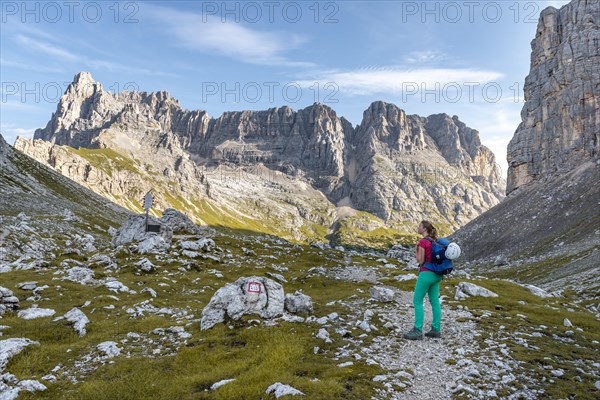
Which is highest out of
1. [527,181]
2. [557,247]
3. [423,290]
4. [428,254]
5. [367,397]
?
[527,181]

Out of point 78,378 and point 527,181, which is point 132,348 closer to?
point 78,378

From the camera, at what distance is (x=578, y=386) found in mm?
10984

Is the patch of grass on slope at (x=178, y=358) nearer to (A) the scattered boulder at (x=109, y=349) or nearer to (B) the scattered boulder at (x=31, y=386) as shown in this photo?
(B) the scattered boulder at (x=31, y=386)

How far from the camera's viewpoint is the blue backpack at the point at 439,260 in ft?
49.3

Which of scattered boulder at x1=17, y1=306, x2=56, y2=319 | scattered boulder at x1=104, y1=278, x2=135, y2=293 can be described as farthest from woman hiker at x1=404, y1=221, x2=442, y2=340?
scattered boulder at x1=104, y1=278, x2=135, y2=293

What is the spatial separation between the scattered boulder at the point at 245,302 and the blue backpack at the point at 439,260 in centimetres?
838

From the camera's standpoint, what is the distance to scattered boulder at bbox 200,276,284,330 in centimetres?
1866

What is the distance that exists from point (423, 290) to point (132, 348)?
12892mm

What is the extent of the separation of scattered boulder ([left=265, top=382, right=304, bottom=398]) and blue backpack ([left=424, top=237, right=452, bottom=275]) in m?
8.02

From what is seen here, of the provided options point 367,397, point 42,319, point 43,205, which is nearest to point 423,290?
point 367,397

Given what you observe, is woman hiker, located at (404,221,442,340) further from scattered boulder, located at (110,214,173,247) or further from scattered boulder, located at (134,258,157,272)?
scattered boulder, located at (110,214,173,247)

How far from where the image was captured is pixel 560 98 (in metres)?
160

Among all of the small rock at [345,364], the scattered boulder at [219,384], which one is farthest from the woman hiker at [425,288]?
the scattered boulder at [219,384]

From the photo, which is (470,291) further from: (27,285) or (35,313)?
(27,285)
